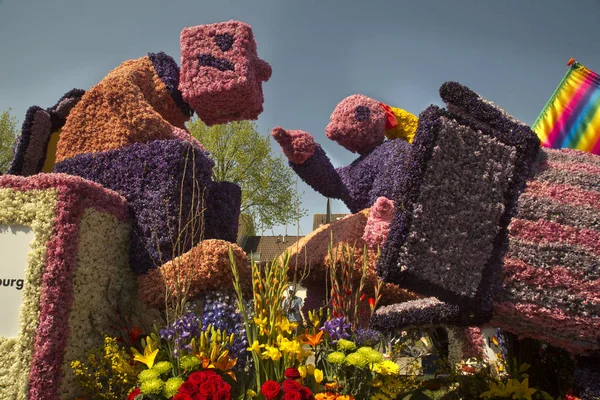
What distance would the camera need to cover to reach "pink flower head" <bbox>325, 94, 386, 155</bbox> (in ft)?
18.6

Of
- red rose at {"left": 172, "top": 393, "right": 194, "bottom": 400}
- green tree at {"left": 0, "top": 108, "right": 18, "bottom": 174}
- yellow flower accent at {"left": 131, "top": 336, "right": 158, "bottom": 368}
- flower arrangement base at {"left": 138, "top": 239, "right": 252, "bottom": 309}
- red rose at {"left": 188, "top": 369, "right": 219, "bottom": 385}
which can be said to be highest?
green tree at {"left": 0, "top": 108, "right": 18, "bottom": 174}

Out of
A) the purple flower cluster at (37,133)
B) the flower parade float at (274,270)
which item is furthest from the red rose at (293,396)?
the purple flower cluster at (37,133)

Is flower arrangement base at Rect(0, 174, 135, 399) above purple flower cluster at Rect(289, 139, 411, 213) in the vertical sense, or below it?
below

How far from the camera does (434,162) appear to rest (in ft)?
9.72

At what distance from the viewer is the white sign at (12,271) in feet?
10.9

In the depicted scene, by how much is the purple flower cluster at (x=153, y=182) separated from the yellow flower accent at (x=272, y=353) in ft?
5.02

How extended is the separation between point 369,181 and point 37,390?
3.90 m

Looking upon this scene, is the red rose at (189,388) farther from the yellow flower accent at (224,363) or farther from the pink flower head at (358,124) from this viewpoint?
the pink flower head at (358,124)

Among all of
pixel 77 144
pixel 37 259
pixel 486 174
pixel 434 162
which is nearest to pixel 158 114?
pixel 77 144

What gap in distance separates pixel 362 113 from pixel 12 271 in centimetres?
420

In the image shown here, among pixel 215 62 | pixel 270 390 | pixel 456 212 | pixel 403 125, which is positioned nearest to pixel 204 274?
pixel 270 390

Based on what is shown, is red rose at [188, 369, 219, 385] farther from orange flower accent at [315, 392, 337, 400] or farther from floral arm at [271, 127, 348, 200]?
floral arm at [271, 127, 348, 200]

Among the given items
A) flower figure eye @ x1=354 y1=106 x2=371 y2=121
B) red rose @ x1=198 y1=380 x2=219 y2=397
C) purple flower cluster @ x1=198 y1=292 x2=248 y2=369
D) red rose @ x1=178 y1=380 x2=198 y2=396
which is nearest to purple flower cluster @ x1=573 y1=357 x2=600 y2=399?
purple flower cluster @ x1=198 y1=292 x2=248 y2=369

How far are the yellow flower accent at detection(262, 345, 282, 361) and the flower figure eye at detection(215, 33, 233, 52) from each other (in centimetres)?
343
